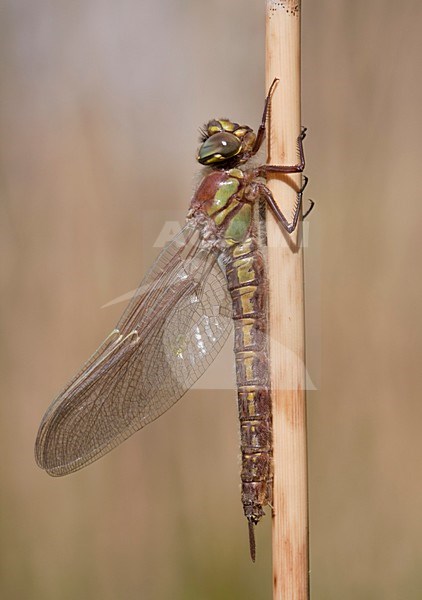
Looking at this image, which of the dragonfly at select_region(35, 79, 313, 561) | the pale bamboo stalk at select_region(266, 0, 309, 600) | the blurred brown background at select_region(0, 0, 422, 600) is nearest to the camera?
the pale bamboo stalk at select_region(266, 0, 309, 600)

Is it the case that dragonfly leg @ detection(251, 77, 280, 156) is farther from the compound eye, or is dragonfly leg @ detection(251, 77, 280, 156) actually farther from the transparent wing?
the transparent wing

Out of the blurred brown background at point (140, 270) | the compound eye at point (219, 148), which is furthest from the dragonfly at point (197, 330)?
the blurred brown background at point (140, 270)

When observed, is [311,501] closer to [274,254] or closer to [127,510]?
[127,510]

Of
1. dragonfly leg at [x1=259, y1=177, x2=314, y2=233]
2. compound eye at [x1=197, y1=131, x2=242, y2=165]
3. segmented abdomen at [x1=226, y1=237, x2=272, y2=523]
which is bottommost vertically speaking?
segmented abdomen at [x1=226, y1=237, x2=272, y2=523]

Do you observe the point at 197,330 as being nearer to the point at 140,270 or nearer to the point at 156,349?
the point at 156,349

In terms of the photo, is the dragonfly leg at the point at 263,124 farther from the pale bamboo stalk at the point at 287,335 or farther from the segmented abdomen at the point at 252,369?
the segmented abdomen at the point at 252,369

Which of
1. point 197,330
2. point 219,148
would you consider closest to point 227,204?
point 219,148

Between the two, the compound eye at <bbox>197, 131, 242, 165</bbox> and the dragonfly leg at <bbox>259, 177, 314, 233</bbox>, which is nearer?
the dragonfly leg at <bbox>259, 177, 314, 233</bbox>

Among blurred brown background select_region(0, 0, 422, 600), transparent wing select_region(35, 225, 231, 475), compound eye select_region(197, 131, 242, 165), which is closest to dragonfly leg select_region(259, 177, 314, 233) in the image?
compound eye select_region(197, 131, 242, 165)
